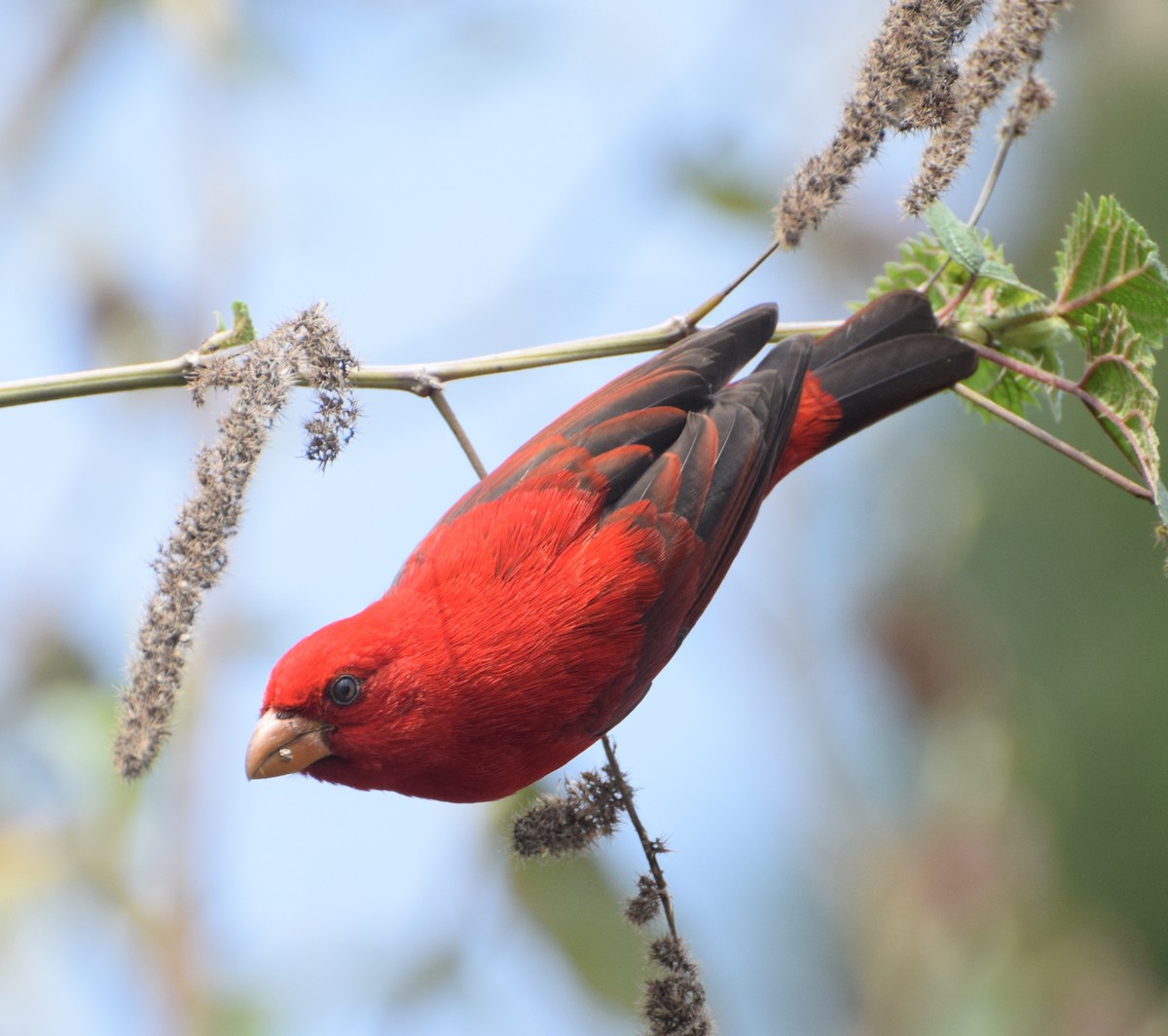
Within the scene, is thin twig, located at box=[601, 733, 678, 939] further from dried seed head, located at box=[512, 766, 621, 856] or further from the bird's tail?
the bird's tail

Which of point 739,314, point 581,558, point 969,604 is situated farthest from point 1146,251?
point 969,604

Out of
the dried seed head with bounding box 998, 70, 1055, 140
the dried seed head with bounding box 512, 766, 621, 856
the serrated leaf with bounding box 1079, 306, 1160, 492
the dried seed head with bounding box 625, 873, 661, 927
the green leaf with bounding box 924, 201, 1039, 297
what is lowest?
the dried seed head with bounding box 625, 873, 661, 927

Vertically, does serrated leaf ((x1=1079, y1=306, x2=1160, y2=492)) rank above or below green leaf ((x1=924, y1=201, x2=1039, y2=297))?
below

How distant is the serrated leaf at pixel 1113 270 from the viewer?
271 cm

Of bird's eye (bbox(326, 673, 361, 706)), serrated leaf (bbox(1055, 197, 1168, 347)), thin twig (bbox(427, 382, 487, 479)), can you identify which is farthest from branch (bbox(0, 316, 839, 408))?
bird's eye (bbox(326, 673, 361, 706))

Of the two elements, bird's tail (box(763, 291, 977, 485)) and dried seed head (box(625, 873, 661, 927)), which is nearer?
dried seed head (box(625, 873, 661, 927))

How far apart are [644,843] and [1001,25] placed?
1.69 metres

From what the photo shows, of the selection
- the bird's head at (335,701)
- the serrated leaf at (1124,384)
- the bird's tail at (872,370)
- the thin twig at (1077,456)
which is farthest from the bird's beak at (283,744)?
the serrated leaf at (1124,384)

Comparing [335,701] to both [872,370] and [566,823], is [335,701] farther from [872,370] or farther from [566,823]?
[872,370]

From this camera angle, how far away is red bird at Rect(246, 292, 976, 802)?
9.23 feet

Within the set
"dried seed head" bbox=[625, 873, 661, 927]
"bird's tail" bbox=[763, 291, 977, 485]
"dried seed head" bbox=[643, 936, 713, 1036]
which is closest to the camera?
"dried seed head" bbox=[643, 936, 713, 1036]

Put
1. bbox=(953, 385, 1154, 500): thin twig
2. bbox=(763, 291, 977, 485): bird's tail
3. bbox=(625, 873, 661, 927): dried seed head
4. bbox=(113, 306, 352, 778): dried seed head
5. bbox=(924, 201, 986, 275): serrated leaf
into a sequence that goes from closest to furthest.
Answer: bbox=(113, 306, 352, 778): dried seed head
bbox=(625, 873, 661, 927): dried seed head
bbox=(953, 385, 1154, 500): thin twig
bbox=(924, 201, 986, 275): serrated leaf
bbox=(763, 291, 977, 485): bird's tail

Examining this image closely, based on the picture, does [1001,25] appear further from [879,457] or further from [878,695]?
[879,457]

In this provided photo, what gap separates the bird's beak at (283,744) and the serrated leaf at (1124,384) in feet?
A: 5.82
